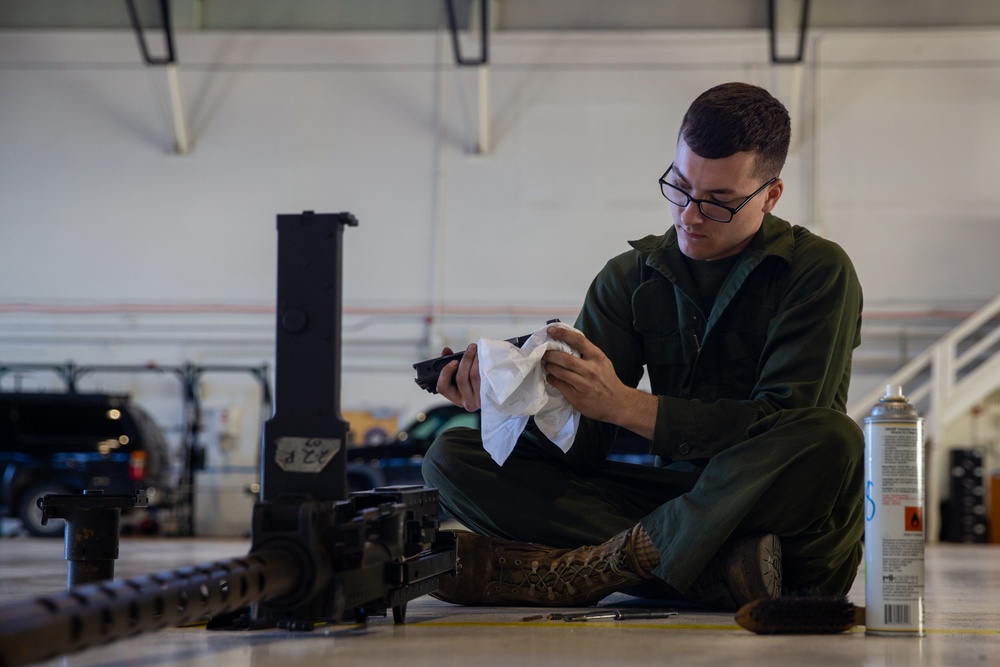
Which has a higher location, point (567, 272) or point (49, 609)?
point (567, 272)

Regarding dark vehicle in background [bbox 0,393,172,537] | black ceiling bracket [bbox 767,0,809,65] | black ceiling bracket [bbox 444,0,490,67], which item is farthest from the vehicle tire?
black ceiling bracket [bbox 767,0,809,65]

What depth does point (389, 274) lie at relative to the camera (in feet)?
34.0

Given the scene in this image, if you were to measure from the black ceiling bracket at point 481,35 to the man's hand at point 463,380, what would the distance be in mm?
7826

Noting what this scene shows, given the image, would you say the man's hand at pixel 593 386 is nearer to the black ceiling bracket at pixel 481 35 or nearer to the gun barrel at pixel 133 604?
the gun barrel at pixel 133 604

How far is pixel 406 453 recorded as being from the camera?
8.98 meters

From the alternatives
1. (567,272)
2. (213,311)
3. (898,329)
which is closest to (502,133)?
(567,272)

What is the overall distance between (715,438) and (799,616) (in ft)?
1.72

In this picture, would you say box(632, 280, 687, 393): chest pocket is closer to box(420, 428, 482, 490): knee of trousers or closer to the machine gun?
box(420, 428, 482, 490): knee of trousers

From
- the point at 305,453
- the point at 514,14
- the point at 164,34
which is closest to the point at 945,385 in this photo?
the point at 514,14

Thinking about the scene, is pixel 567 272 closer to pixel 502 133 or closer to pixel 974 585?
pixel 502 133

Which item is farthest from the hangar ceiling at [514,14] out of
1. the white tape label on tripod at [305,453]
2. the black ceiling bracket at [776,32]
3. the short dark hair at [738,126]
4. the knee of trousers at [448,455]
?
the white tape label on tripod at [305,453]

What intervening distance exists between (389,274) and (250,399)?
188 centimetres

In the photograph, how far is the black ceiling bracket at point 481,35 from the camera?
9531 mm

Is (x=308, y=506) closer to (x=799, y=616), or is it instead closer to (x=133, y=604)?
(x=133, y=604)
